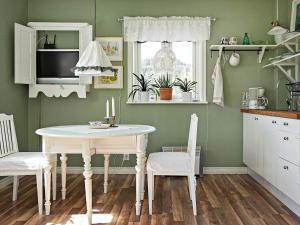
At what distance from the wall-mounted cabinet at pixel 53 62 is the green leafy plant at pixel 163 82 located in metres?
0.92

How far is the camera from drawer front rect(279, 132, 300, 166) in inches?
102

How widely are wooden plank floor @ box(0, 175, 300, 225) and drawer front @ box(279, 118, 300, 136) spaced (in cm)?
74

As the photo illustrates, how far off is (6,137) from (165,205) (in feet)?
5.56

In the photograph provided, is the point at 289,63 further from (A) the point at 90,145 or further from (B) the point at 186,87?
(A) the point at 90,145

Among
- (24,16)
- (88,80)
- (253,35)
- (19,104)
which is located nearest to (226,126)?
(253,35)

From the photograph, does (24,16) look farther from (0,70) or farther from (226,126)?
(226,126)

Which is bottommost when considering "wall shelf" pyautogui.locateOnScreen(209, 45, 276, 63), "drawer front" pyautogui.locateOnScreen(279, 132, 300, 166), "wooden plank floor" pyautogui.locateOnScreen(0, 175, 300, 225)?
"wooden plank floor" pyautogui.locateOnScreen(0, 175, 300, 225)

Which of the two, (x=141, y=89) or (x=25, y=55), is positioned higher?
(x=25, y=55)

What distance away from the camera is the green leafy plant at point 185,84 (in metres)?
4.25

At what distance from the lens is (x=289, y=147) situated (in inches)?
107

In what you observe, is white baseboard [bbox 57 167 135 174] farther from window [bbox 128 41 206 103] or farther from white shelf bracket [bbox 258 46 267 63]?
white shelf bracket [bbox 258 46 267 63]

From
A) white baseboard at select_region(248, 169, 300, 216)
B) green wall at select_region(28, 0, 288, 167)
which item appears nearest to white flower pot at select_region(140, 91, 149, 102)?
green wall at select_region(28, 0, 288, 167)

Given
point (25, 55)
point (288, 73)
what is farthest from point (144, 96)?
point (288, 73)

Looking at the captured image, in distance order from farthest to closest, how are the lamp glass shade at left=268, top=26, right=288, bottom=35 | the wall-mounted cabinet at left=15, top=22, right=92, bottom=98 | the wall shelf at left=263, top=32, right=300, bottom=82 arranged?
1. the wall-mounted cabinet at left=15, top=22, right=92, bottom=98
2. the wall shelf at left=263, top=32, right=300, bottom=82
3. the lamp glass shade at left=268, top=26, right=288, bottom=35
